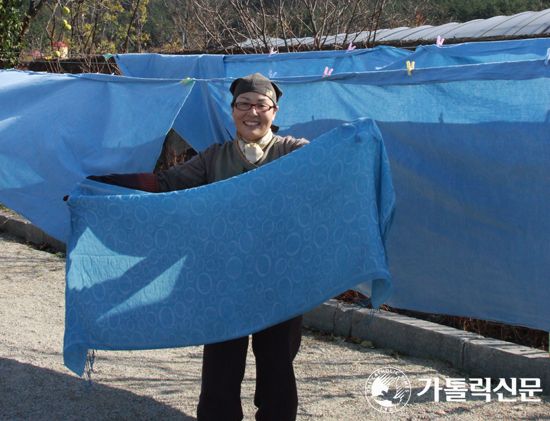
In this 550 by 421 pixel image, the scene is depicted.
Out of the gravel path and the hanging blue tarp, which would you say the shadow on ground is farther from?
the hanging blue tarp

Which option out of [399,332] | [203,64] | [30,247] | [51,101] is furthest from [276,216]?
[30,247]

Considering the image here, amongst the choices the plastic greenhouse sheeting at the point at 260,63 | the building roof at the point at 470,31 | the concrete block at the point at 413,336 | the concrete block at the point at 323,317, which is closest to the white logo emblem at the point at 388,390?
the concrete block at the point at 413,336

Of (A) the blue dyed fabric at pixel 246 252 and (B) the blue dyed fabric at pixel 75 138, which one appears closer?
(A) the blue dyed fabric at pixel 246 252

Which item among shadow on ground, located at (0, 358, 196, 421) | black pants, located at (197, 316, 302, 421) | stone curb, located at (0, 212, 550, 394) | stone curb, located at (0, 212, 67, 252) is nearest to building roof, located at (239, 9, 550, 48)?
stone curb, located at (0, 212, 67, 252)

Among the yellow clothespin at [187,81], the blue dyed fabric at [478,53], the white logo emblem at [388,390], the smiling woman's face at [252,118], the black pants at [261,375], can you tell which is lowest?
the white logo emblem at [388,390]

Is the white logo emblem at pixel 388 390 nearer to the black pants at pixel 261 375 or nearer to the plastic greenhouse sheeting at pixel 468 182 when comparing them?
the plastic greenhouse sheeting at pixel 468 182

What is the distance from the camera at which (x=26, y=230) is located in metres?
6.88

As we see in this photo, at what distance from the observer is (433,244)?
9.90 feet

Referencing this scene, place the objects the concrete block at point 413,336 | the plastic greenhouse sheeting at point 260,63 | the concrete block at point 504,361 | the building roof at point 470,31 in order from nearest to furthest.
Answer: the concrete block at point 504,361 → the concrete block at point 413,336 → the plastic greenhouse sheeting at point 260,63 → the building roof at point 470,31

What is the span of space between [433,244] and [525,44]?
3.27 metres

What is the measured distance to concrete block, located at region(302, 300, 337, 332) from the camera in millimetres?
4207

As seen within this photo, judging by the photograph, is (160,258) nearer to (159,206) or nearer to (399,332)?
(159,206)

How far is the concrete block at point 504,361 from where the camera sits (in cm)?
319

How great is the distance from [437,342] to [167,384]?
170 cm
